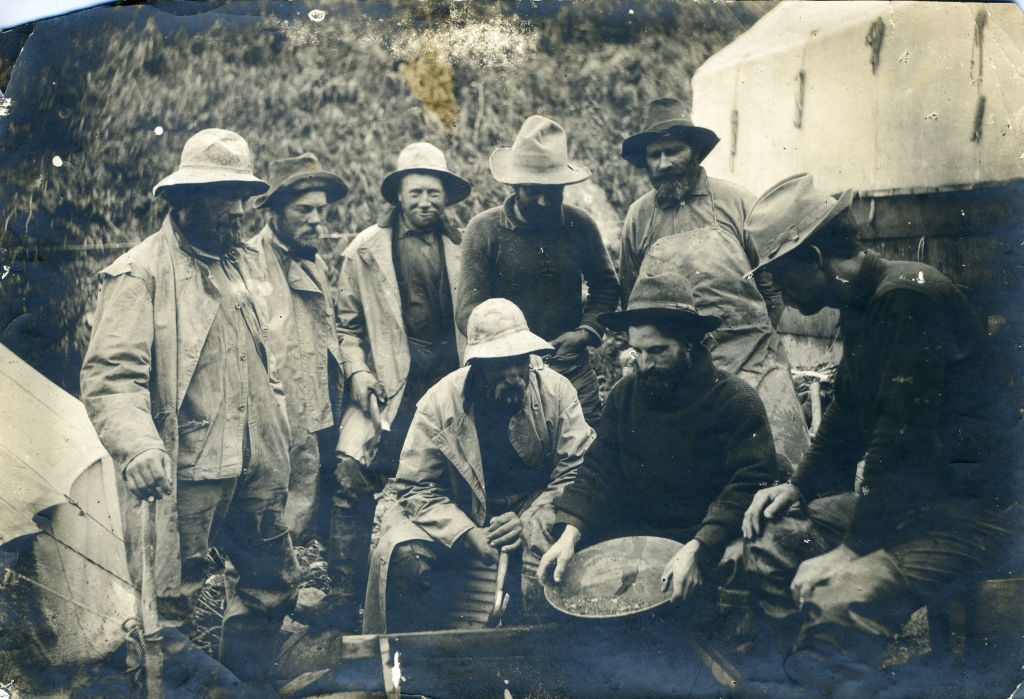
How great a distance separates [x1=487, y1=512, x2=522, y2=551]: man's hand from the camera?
4.96 meters

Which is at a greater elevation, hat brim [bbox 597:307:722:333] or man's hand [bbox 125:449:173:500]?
hat brim [bbox 597:307:722:333]

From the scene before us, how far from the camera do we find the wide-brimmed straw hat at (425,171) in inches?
201

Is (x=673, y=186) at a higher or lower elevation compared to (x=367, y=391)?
higher

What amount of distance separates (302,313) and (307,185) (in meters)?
0.68

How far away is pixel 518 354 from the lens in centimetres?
A: 497

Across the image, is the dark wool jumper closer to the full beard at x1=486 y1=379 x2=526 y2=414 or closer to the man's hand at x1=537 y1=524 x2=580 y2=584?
the man's hand at x1=537 y1=524 x2=580 y2=584

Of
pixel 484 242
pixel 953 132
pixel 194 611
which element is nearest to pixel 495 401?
pixel 484 242

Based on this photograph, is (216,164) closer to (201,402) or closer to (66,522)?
(201,402)

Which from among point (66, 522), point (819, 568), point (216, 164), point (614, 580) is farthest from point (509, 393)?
point (66, 522)

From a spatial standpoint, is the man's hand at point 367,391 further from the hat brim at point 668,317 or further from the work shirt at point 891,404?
the work shirt at point 891,404

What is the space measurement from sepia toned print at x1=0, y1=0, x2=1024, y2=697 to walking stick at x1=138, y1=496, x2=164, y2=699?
23 millimetres

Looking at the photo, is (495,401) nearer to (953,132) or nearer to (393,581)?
(393,581)

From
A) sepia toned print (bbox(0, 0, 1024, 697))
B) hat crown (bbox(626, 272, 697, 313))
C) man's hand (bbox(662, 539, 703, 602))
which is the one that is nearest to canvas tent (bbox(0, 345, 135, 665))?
sepia toned print (bbox(0, 0, 1024, 697))

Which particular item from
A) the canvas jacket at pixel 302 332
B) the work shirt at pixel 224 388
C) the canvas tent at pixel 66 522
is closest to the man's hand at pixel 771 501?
the canvas jacket at pixel 302 332
